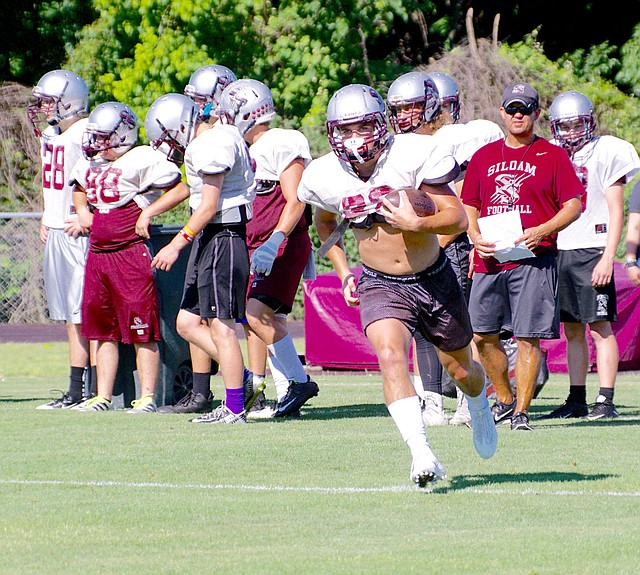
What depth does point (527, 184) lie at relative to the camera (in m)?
8.29

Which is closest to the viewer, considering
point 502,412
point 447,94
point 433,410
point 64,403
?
point 502,412

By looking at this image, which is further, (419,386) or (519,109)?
(419,386)

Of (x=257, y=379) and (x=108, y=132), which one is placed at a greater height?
(x=108, y=132)

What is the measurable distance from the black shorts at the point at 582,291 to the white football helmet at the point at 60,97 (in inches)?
156

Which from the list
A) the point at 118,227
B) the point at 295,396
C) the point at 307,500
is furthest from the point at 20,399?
the point at 307,500

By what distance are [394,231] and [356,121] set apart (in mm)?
556

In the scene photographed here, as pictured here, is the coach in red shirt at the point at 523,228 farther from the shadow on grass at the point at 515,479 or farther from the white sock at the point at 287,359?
the shadow on grass at the point at 515,479

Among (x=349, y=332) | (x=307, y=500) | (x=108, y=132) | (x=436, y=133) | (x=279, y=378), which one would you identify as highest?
(x=108, y=132)

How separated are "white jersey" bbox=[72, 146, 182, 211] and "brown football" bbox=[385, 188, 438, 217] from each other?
3860 millimetres

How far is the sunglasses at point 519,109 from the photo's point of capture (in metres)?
8.30

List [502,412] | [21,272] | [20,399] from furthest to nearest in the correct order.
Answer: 1. [21,272]
2. [20,399]
3. [502,412]

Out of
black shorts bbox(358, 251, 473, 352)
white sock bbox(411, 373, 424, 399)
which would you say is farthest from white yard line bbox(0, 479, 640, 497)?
white sock bbox(411, 373, 424, 399)

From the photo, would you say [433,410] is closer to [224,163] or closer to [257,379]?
[257,379]

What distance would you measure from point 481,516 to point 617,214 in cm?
428
